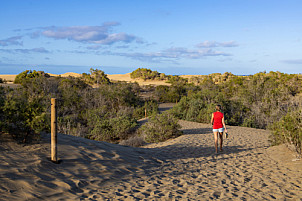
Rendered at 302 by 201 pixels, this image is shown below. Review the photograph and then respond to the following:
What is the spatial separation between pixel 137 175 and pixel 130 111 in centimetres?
1614

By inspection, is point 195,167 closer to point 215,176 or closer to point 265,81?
point 215,176

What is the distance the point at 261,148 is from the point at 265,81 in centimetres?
1700

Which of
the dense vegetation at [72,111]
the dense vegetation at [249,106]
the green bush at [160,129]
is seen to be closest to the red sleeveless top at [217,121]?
the green bush at [160,129]

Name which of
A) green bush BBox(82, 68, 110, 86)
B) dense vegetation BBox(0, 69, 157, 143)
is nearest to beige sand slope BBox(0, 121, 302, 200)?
dense vegetation BBox(0, 69, 157, 143)

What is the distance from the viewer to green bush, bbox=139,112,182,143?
510 inches

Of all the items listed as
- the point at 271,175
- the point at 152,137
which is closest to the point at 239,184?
the point at 271,175

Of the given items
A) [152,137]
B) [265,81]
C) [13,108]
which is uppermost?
[265,81]

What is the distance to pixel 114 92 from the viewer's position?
24438 millimetres

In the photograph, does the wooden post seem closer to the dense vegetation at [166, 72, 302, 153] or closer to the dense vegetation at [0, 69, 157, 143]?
the dense vegetation at [0, 69, 157, 143]

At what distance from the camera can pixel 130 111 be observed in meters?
22.4

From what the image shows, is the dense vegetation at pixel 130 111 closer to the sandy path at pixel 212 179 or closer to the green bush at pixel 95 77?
the sandy path at pixel 212 179

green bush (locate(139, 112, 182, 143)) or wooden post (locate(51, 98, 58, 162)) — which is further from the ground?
wooden post (locate(51, 98, 58, 162))

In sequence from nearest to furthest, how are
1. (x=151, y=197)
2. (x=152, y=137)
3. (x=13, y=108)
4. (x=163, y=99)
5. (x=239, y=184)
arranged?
(x=151, y=197) → (x=239, y=184) → (x=13, y=108) → (x=152, y=137) → (x=163, y=99)

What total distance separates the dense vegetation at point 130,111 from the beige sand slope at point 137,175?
36.7 inches
